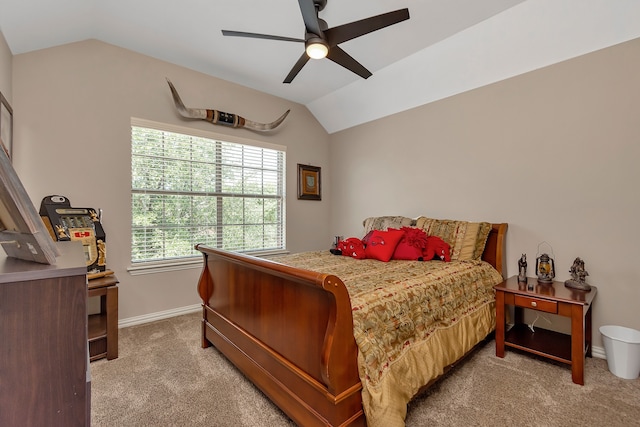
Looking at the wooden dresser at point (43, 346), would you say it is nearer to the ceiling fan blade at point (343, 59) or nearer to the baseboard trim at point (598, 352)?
the ceiling fan blade at point (343, 59)

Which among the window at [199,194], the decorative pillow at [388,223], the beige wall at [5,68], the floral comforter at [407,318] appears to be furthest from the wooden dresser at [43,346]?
the decorative pillow at [388,223]

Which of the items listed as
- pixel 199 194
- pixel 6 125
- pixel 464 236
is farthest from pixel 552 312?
pixel 6 125

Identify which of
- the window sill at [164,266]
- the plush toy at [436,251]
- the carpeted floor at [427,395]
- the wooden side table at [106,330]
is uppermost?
the plush toy at [436,251]

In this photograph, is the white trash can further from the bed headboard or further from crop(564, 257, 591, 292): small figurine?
the bed headboard

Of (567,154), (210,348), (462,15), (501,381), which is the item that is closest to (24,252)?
(210,348)

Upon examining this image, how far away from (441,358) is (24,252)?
6.88 ft

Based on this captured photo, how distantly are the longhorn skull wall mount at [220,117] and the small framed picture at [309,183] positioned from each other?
0.77m

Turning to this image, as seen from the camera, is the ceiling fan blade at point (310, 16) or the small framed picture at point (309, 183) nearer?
the ceiling fan blade at point (310, 16)

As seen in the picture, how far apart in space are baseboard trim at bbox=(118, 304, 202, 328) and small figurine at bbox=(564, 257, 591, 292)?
3.70m

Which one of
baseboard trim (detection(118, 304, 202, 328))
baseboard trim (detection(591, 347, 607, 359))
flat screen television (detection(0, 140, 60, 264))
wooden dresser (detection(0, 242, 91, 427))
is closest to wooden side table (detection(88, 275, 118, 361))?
baseboard trim (detection(118, 304, 202, 328))

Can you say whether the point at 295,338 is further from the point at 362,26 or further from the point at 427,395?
the point at 362,26

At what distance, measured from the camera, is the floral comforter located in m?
1.46

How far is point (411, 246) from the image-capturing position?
2873 mm

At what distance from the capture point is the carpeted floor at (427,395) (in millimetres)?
1711
